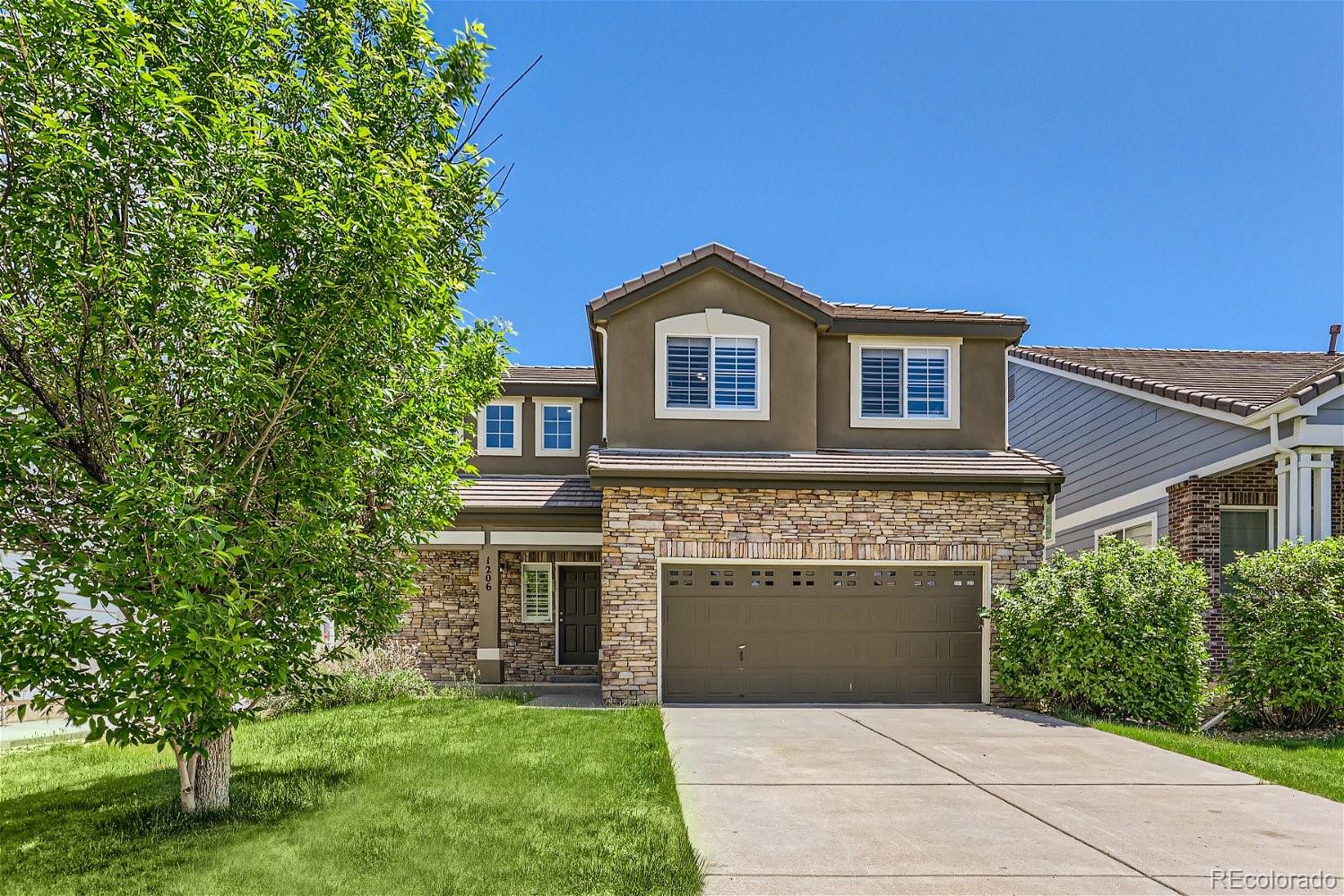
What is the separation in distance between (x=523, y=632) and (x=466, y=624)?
101 cm

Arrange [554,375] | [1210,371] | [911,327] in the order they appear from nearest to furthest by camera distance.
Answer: [911,327], [1210,371], [554,375]

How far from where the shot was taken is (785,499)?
12711 mm

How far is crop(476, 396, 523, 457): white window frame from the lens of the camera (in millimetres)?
16297

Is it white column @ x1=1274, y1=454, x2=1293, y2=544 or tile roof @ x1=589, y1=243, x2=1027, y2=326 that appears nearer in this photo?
white column @ x1=1274, y1=454, x2=1293, y2=544

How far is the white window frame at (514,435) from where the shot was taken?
642 inches

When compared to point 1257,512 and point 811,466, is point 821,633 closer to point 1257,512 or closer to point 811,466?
point 811,466

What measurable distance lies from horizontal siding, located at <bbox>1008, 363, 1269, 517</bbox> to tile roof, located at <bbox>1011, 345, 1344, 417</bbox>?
0.34 metres

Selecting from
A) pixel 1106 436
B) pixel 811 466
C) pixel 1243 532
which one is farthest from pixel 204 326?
pixel 1106 436

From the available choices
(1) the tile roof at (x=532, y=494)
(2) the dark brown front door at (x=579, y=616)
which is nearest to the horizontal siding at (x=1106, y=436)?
(1) the tile roof at (x=532, y=494)

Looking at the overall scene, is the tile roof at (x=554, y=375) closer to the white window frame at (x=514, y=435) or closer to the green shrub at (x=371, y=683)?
the white window frame at (x=514, y=435)

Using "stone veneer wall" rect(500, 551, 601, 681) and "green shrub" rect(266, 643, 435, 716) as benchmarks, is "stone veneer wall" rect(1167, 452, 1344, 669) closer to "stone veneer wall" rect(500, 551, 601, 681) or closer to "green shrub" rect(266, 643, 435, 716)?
"stone veneer wall" rect(500, 551, 601, 681)

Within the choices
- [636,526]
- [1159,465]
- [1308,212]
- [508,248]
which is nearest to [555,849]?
[508,248]

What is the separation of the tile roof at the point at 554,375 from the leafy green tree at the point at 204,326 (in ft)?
32.9

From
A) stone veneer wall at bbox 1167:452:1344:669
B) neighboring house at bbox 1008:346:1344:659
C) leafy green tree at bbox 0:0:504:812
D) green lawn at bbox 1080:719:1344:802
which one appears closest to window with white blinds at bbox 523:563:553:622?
green lawn at bbox 1080:719:1344:802
